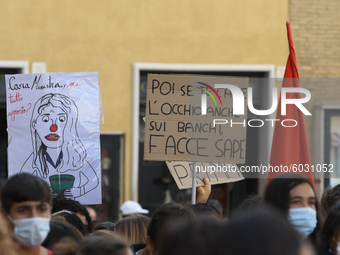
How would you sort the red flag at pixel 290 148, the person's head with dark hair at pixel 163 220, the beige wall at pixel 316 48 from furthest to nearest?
the beige wall at pixel 316 48
the red flag at pixel 290 148
the person's head with dark hair at pixel 163 220

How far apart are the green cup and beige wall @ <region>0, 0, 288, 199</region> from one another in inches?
151

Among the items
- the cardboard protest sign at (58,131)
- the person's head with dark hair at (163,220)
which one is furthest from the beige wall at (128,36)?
the person's head with dark hair at (163,220)

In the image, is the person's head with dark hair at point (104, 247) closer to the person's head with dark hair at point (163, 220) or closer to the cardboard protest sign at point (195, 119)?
the person's head with dark hair at point (163, 220)

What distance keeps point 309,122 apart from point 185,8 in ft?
9.54

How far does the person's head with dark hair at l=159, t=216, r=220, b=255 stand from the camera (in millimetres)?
1658

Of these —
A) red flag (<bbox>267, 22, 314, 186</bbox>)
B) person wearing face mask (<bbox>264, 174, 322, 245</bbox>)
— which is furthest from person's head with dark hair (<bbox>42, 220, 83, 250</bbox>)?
red flag (<bbox>267, 22, 314, 186</bbox>)

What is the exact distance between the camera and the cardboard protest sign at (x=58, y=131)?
4715 mm

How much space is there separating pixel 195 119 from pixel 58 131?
1.36 metres

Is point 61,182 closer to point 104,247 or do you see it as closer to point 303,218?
point 303,218

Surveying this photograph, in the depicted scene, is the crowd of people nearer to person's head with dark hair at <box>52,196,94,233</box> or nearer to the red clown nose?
person's head with dark hair at <box>52,196,94,233</box>

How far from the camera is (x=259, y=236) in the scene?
151 centimetres

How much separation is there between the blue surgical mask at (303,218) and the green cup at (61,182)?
2.39 metres

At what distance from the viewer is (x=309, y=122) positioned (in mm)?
8820

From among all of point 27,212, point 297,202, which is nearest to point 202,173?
point 297,202
